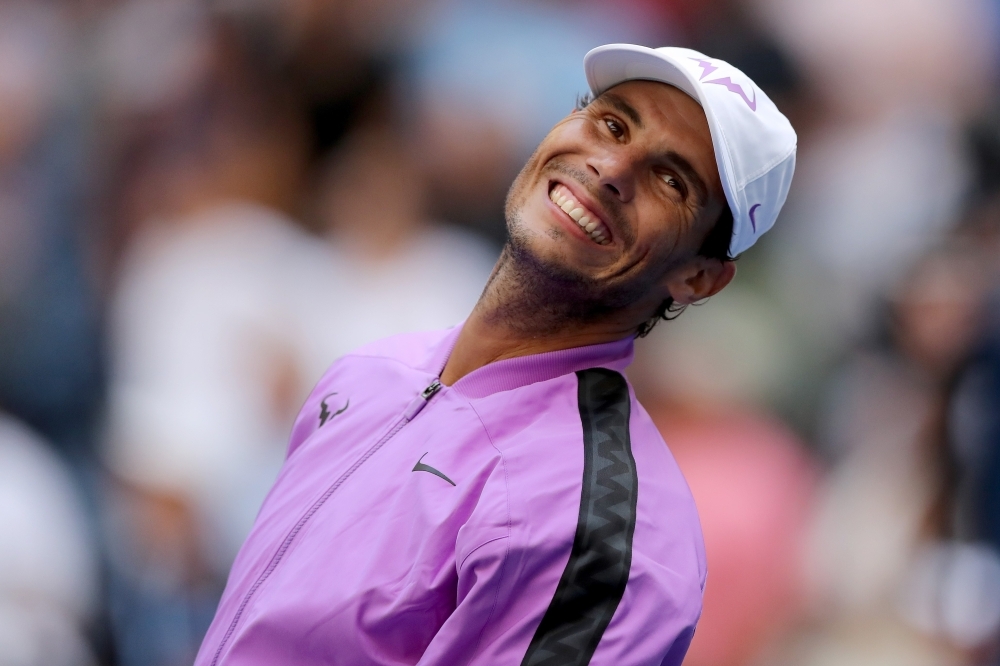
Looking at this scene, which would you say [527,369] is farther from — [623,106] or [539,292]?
[623,106]

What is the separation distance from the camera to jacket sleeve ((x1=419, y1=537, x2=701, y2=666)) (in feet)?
5.08

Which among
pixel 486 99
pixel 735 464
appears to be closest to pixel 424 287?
pixel 486 99

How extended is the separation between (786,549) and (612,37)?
7.09 feet

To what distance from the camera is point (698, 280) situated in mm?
2076

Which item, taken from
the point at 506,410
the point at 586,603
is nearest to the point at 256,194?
the point at 506,410

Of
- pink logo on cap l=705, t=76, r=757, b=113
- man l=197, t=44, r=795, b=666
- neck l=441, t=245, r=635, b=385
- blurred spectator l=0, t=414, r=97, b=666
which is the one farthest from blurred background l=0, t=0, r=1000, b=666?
pink logo on cap l=705, t=76, r=757, b=113

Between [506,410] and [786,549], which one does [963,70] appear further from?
[506,410]

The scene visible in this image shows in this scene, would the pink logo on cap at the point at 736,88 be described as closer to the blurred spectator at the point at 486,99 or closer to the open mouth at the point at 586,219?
the open mouth at the point at 586,219

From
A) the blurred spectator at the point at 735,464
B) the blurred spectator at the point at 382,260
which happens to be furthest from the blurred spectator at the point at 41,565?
the blurred spectator at the point at 735,464

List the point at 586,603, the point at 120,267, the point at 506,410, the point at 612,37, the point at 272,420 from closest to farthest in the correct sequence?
the point at 586,603 < the point at 506,410 < the point at 272,420 < the point at 120,267 < the point at 612,37

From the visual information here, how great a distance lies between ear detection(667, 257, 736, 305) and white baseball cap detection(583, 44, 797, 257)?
0.04m

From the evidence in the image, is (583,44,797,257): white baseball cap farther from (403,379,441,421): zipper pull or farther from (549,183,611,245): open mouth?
(403,379,441,421): zipper pull

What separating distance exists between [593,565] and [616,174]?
706 millimetres

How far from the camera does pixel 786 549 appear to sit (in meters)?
3.67
